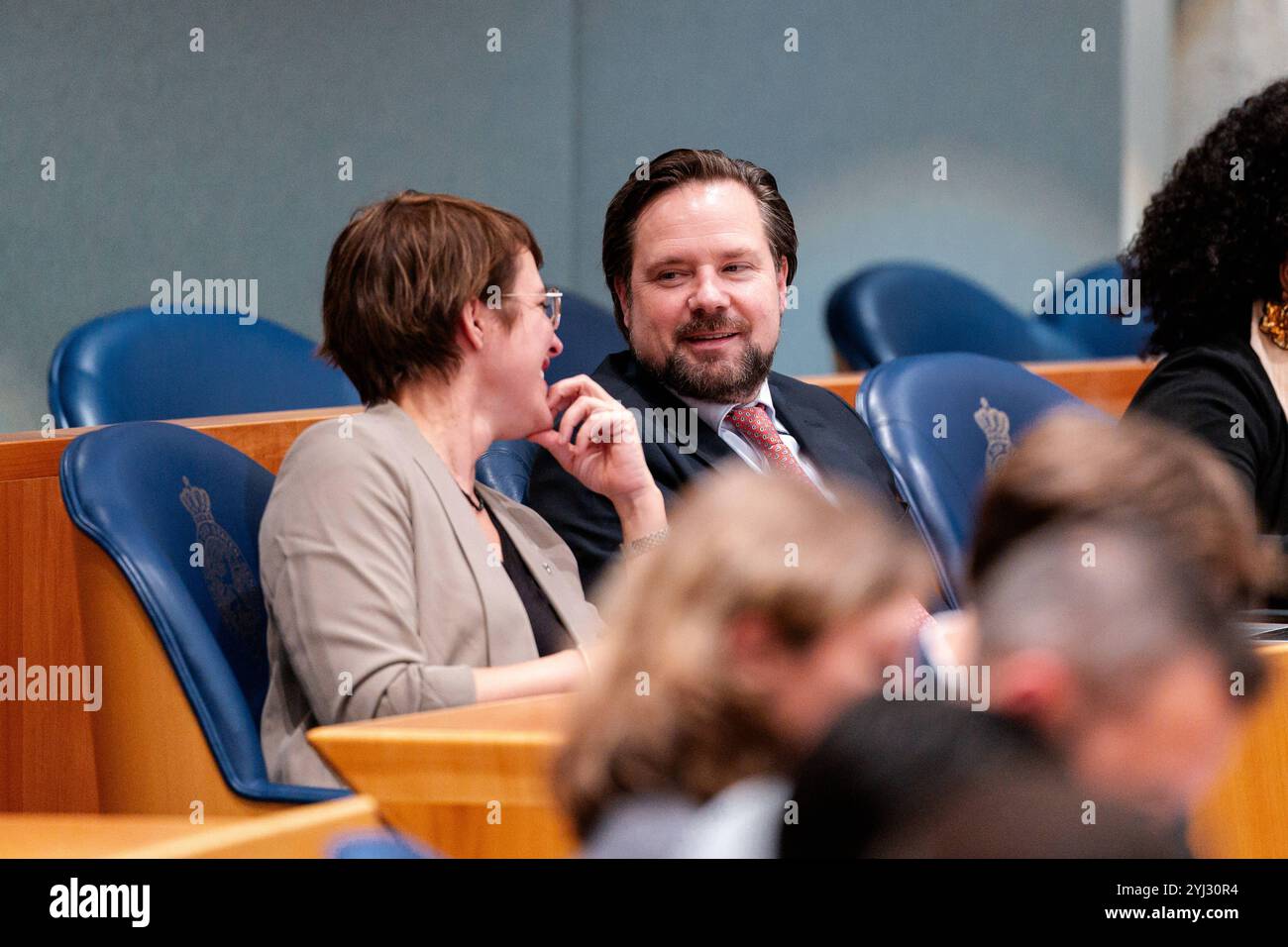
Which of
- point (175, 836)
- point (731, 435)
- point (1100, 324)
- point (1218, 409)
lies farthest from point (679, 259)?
point (1100, 324)

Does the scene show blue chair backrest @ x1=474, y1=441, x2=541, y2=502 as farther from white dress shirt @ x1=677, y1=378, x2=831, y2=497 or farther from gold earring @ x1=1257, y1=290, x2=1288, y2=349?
gold earring @ x1=1257, y1=290, x2=1288, y2=349

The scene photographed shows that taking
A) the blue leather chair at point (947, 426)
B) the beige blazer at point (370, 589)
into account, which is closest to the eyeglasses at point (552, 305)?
the beige blazer at point (370, 589)

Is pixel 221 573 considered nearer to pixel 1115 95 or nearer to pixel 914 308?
pixel 914 308

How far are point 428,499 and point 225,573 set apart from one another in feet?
0.79

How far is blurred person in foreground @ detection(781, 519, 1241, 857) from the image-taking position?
25.1 inches

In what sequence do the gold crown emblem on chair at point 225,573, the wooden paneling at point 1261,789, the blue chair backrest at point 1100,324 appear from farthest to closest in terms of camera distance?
the blue chair backrest at point 1100,324
the gold crown emblem on chair at point 225,573
the wooden paneling at point 1261,789

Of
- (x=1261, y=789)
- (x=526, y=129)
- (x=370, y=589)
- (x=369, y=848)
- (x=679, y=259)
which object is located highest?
(x=526, y=129)

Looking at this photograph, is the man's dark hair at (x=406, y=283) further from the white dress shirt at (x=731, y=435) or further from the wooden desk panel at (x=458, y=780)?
the wooden desk panel at (x=458, y=780)

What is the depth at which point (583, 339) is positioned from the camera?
2.81m

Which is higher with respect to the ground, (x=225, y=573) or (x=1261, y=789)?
(x=225, y=573)

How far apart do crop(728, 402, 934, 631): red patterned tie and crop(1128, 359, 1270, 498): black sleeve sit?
20.9 inches

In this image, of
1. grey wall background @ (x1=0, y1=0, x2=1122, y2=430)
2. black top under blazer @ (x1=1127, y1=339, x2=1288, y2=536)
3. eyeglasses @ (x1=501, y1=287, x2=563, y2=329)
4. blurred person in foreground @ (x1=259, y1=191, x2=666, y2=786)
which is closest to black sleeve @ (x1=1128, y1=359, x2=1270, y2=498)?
black top under blazer @ (x1=1127, y1=339, x2=1288, y2=536)

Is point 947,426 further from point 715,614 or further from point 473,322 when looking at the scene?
point 715,614

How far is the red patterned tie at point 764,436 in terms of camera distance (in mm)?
2139
